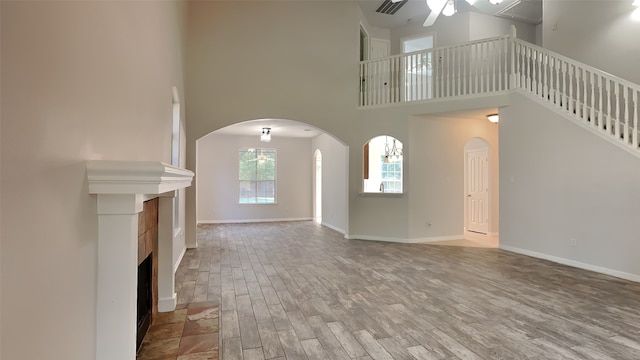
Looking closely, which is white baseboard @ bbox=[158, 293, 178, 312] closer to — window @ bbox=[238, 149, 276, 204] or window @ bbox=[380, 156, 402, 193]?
window @ bbox=[238, 149, 276, 204]

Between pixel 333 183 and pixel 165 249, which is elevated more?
pixel 333 183

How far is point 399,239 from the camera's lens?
6672 mm

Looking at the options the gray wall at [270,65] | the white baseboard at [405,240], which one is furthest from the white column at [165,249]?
the white baseboard at [405,240]

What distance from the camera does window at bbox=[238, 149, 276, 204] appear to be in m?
9.97

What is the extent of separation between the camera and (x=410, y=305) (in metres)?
3.29

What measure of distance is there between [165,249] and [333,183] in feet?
19.2

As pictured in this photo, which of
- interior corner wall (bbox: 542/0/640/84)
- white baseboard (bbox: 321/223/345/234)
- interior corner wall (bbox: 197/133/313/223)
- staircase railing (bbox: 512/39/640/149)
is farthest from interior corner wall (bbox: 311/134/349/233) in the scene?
interior corner wall (bbox: 542/0/640/84)

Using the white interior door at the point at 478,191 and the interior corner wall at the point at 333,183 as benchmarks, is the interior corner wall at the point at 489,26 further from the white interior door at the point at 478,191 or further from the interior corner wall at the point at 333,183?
the interior corner wall at the point at 333,183

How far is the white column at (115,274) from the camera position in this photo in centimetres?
131

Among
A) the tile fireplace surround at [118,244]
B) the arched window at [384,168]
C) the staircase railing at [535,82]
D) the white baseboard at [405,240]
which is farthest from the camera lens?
the arched window at [384,168]

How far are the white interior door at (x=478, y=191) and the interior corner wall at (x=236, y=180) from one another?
184 inches

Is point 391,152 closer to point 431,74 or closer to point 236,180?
point 431,74

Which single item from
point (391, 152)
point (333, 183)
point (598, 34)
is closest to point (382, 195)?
point (333, 183)

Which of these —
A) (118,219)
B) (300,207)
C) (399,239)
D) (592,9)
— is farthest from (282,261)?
(592,9)
